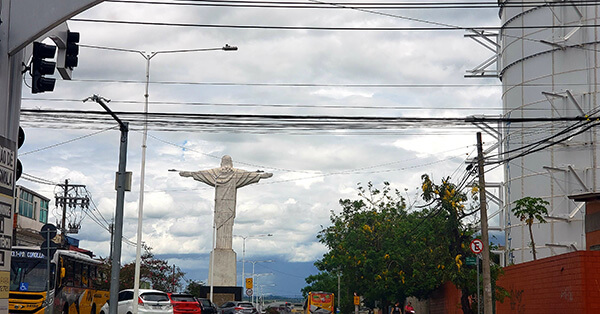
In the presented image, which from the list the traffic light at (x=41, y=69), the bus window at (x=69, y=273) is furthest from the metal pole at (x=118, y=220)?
the traffic light at (x=41, y=69)

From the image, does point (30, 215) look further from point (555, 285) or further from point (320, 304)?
point (555, 285)

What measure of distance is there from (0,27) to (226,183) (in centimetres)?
5494

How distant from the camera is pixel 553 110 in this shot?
47.5 metres

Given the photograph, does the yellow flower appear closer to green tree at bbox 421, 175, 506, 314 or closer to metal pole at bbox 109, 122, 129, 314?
green tree at bbox 421, 175, 506, 314

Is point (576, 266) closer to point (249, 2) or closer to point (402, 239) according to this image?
point (249, 2)

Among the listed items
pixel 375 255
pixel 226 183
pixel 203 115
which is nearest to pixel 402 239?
pixel 375 255

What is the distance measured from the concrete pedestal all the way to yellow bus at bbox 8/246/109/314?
35120mm

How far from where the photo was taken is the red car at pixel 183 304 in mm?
36844

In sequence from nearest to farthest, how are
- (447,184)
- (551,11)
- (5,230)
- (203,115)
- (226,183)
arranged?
(5,230)
(203,115)
(447,184)
(551,11)
(226,183)

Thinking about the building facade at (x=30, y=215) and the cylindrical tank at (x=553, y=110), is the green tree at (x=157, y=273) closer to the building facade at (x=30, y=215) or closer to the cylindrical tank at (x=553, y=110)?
the building facade at (x=30, y=215)

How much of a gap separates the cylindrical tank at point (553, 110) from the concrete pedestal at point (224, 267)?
25.9 metres

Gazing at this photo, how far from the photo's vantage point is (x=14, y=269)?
28.8 m

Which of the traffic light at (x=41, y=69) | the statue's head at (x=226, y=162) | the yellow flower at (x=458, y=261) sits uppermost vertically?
the statue's head at (x=226, y=162)

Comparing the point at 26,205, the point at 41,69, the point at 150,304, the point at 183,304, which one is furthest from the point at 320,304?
the point at 41,69
